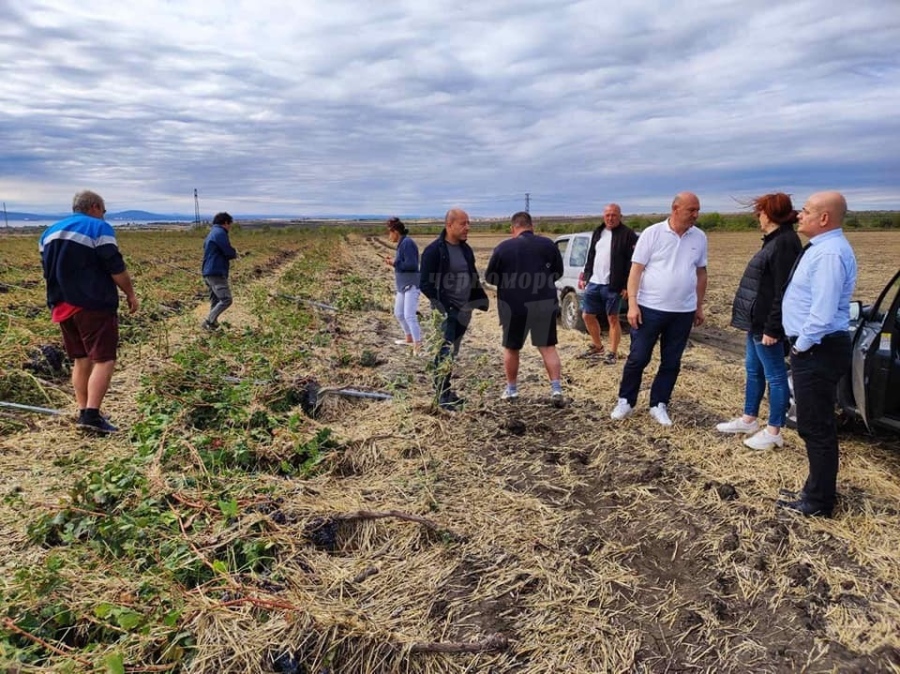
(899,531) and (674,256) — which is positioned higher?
(674,256)

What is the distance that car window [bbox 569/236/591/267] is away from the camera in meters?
8.91

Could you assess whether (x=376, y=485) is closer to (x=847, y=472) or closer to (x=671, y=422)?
(x=671, y=422)

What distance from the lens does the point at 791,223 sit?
408 cm

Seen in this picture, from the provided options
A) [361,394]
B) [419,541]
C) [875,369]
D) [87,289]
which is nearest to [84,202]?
[87,289]

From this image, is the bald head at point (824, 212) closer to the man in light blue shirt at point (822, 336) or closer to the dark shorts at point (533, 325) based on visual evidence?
the man in light blue shirt at point (822, 336)

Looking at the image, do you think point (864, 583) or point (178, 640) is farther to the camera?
point (864, 583)

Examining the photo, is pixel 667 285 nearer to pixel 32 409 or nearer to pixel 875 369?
pixel 875 369

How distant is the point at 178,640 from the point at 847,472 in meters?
4.06

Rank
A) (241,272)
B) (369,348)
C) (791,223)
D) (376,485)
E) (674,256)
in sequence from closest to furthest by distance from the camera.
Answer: (376,485) < (791,223) < (674,256) < (369,348) < (241,272)

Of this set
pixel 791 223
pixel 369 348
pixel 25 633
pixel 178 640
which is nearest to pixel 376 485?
pixel 178 640

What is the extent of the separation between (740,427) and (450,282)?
8.61 ft

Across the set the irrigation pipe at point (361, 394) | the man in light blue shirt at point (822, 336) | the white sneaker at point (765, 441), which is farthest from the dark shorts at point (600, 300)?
the man in light blue shirt at point (822, 336)

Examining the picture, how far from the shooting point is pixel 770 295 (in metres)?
4.07

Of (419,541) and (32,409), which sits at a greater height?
(32,409)
